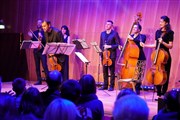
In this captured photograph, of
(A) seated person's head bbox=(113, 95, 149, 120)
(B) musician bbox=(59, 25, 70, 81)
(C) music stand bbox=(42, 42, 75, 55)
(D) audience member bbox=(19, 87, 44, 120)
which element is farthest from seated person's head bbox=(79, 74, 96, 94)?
(B) musician bbox=(59, 25, 70, 81)

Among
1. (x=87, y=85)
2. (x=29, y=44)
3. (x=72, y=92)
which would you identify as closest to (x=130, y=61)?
(x=29, y=44)

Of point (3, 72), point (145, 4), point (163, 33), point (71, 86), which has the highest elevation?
point (145, 4)

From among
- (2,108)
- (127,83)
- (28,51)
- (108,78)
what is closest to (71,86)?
(2,108)

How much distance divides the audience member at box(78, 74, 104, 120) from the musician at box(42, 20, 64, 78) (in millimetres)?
5138

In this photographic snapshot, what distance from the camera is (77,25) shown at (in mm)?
9961

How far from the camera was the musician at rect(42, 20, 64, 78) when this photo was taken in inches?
342

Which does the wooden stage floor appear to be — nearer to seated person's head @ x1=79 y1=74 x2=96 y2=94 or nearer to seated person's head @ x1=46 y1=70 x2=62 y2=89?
seated person's head @ x1=46 y1=70 x2=62 y2=89

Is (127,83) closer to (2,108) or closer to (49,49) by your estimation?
(49,49)

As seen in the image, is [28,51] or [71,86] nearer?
[71,86]

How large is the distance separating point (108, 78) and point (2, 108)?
6075 mm

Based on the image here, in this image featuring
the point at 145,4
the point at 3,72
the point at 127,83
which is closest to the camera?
the point at 127,83

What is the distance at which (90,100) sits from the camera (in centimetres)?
351

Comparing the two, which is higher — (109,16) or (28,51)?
(109,16)

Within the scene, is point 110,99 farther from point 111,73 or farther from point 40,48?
point 40,48
